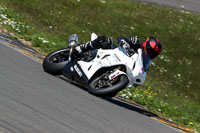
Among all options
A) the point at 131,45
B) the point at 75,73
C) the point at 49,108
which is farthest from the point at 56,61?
the point at 49,108

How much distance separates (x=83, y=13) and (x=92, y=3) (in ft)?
4.97

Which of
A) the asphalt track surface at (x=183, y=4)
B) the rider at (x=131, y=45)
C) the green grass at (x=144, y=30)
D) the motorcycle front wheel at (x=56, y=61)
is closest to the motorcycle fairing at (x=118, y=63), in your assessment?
the rider at (x=131, y=45)

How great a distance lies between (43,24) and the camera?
15328 millimetres

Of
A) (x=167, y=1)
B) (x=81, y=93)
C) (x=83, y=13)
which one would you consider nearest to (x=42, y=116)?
(x=81, y=93)

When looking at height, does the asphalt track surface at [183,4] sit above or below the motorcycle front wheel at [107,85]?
below

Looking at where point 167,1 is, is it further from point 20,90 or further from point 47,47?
point 20,90

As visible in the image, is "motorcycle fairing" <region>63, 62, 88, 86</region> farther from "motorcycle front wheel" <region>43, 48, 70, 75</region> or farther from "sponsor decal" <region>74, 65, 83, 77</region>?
"motorcycle front wheel" <region>43, 48, 70, 75</region>

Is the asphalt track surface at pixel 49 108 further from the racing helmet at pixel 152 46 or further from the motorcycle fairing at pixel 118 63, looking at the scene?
the racing helmet at pixel 152 46

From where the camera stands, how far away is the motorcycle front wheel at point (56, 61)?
820cm

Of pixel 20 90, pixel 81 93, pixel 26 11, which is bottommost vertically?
pixel 26 11

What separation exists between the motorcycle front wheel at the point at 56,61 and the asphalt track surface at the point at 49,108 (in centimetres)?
19

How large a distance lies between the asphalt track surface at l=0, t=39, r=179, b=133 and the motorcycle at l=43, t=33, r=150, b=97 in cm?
30

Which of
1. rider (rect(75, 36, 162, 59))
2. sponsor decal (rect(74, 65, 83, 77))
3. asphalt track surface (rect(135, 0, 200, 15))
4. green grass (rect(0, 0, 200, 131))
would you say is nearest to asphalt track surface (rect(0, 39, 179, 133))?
sponsor decal (rect(74, 65, 83, 77))

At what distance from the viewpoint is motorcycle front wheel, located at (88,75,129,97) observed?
7344 mm
